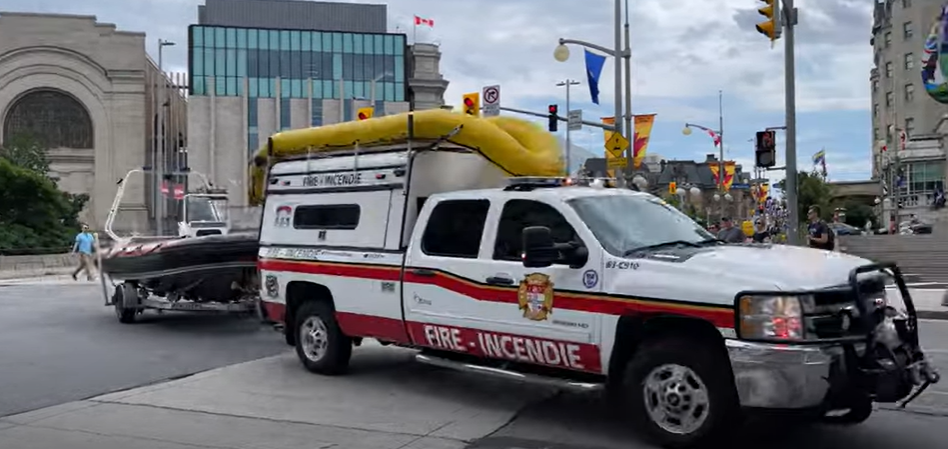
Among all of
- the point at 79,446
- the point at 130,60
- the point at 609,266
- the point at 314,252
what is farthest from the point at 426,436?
the point at 130,60

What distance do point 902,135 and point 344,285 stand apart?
82402 mm

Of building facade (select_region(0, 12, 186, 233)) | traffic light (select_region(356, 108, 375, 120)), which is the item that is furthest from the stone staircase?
building facade (select_region(0, 12, 186, 233))

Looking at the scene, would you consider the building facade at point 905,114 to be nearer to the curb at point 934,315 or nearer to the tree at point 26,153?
the curb at point 934,315

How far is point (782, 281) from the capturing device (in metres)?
6.00

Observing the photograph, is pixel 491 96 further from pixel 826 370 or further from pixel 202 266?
pixel 826 370

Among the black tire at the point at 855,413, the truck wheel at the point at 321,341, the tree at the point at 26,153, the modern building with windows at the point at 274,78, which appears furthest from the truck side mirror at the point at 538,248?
the modern building with windows at the point at 274,78

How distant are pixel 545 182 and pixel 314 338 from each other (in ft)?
10.8

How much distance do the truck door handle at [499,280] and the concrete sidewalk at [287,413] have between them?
115 cm

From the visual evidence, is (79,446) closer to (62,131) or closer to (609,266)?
(609,266)

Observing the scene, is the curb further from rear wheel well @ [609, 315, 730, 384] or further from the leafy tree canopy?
the leafy tree canopy

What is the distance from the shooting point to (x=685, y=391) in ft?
21.2

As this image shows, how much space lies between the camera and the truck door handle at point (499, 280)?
766 cm

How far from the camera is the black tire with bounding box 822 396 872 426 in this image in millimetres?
6066

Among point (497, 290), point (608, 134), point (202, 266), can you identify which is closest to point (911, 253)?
point (608, 134)
